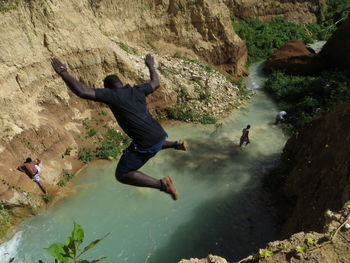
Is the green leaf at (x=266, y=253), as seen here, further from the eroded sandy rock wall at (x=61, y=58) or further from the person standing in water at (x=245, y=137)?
the person standing in water at (x=245, y=137)

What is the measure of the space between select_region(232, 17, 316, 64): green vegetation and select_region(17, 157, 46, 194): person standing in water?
14922mm

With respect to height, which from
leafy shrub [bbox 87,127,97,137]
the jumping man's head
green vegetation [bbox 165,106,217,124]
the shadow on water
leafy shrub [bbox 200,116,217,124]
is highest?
the jumping man's head

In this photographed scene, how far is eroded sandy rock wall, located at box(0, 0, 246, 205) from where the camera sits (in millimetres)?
9234

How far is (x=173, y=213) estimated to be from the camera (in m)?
8.91

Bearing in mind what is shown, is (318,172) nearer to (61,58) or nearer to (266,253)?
(266,253)

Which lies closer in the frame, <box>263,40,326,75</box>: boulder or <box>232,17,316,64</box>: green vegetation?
<box>263,40,326,75</box>: boulder

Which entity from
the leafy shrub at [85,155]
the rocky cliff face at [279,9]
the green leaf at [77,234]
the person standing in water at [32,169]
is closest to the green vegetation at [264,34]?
the rocky cliff face at [279,9]

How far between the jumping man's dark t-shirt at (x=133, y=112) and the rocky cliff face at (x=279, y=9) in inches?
824

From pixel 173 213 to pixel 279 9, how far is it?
20.9m

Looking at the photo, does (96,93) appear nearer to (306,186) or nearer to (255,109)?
(306,186)

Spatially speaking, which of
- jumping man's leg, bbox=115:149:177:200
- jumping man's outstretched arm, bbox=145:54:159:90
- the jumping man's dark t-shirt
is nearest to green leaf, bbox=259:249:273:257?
jumping man's leg, bbox=115:149:177:200

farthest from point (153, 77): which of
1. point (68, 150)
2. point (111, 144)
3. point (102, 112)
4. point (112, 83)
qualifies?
point (102, 112)

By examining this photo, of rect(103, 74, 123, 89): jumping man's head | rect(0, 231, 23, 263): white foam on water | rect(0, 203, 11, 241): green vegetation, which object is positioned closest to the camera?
rect(103, 74, 123, 89): jumping man's head

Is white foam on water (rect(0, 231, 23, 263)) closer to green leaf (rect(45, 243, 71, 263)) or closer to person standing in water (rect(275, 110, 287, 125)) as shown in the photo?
green leaf (rect(45, 243, 71, 263))
